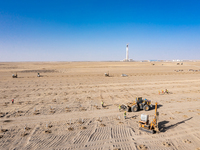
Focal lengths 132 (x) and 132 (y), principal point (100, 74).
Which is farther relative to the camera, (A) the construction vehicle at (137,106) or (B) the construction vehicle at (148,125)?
(A) the construction vehicle at (137,106)

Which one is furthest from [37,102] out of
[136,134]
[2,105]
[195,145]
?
[195,145]

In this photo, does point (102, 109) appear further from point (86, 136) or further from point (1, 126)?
point (1, 126)

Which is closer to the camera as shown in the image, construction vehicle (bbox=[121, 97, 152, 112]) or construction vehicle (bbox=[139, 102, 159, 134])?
construction vehicle (bbox=[139, 102, 159, 134])

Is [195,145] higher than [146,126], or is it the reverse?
[146,126]

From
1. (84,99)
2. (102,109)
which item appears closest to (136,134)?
(102,109)

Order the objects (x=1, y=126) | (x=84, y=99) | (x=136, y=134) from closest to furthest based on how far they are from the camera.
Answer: (x=136, y=134) → (x=1, y=126) → (x=84, y=99)

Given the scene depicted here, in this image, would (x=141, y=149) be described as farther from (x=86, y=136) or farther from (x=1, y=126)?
(x=1, y=126)

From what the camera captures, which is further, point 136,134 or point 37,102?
point 37,102

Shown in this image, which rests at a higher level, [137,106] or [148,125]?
[137,106]

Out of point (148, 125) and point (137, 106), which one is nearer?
point (148, 125)

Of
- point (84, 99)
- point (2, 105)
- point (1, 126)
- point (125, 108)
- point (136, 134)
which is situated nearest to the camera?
point (136, 134)
